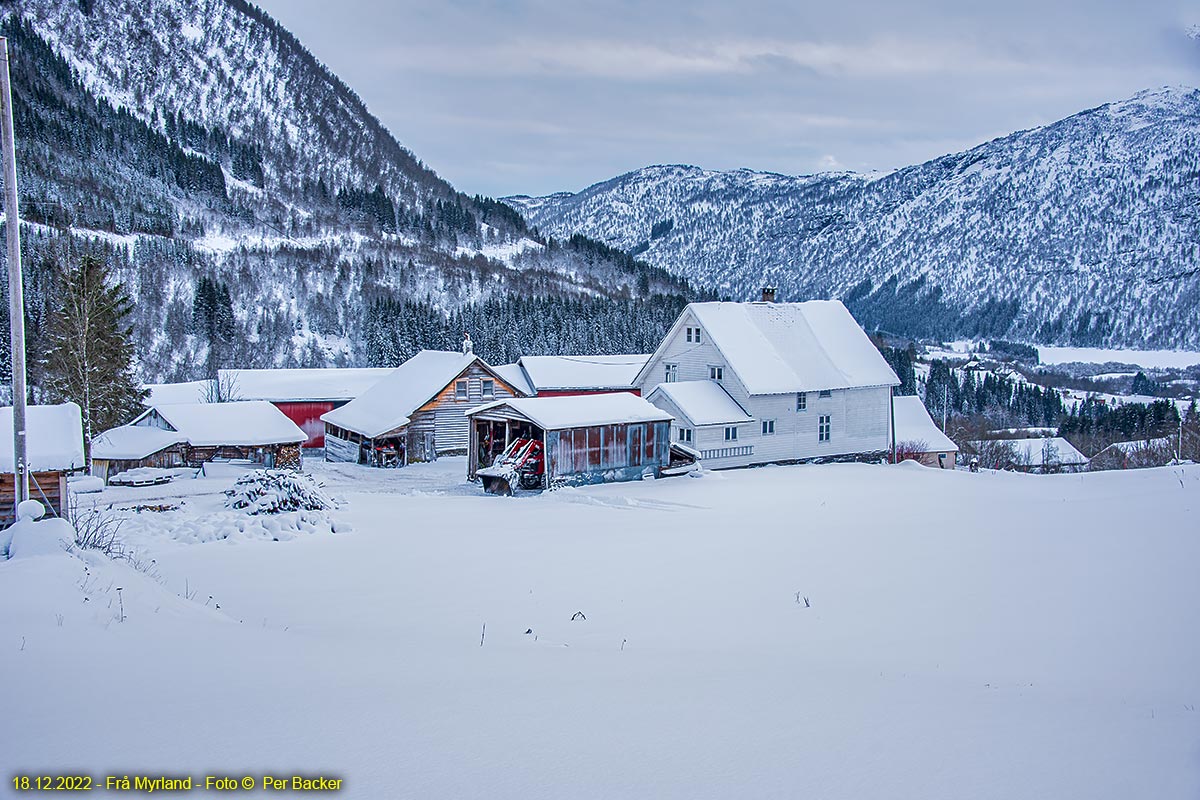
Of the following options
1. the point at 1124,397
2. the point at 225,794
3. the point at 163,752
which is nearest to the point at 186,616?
the point at 163,752

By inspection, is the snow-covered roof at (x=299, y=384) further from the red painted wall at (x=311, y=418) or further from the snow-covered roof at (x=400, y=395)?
the snow-covered roof at (x=400, y=395)

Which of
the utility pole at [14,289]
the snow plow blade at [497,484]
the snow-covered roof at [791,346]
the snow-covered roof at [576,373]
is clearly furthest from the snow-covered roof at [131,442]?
the utility pole at [14,289]

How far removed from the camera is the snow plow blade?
2730 cm

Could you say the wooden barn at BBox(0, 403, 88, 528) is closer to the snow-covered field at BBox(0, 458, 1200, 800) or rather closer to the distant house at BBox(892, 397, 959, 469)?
the snow-covered field at BBox(0, 458, 1200, 800)

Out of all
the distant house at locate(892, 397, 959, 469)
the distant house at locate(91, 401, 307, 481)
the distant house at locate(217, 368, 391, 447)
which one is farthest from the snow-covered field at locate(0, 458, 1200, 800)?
the distant house at locate(217, 368, 391, 447)

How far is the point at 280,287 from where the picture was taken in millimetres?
119188

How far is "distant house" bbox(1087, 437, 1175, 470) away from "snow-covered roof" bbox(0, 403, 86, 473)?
63.8m

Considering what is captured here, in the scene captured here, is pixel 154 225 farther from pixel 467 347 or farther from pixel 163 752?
pixel 163 752

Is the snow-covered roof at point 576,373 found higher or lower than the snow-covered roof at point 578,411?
higher

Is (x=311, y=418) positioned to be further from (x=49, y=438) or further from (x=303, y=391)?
(x=49, y=438)

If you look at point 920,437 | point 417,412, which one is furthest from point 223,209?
point 920,437

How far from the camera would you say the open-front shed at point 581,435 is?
2803 centimetres

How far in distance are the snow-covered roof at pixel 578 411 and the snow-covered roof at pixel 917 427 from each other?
25.2 meters

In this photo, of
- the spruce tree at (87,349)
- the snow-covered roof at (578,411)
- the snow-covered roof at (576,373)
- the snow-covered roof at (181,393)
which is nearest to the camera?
the snow-covered roof at (578,411)
